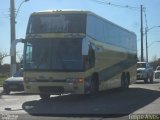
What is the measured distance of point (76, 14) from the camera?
73.8 feet

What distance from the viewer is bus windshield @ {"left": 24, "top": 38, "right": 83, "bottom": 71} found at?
2181cm

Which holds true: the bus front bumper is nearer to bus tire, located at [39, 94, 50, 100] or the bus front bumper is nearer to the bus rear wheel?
bus tire, located at [39, 94, 50, 100]

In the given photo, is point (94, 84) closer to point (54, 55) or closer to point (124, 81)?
point (54, 55)

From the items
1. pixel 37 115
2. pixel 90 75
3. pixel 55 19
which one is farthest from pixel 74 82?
pixel 37 115

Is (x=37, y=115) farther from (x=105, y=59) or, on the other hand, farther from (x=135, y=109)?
(x=105, y=59)

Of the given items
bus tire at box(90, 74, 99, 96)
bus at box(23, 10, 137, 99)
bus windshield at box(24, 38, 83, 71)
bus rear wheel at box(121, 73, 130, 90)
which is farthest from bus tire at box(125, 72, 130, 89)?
bus windshield at box(24, 38, 83, 71)

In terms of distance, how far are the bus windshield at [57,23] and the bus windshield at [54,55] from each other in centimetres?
48

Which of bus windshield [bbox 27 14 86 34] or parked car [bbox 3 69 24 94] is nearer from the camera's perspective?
bus windshield [bbox 27 14 86 34]

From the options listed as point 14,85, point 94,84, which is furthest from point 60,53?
point 14,85

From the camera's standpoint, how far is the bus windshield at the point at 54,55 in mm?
21812

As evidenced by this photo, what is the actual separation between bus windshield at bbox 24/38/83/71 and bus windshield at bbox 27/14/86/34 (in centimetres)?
48

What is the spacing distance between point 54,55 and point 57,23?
1.50 metres

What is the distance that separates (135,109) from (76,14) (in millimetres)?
5855

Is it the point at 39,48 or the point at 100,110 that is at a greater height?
the point at 39,48
